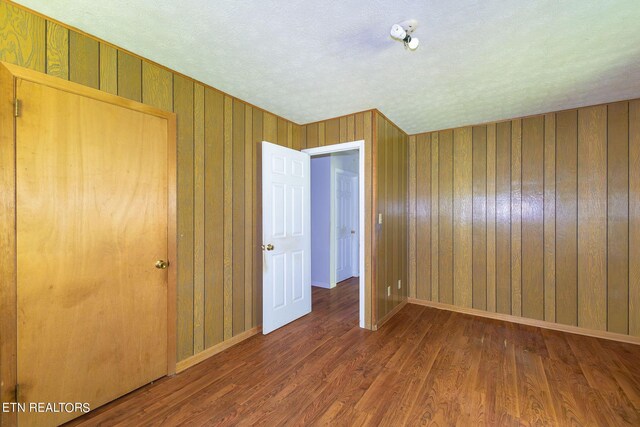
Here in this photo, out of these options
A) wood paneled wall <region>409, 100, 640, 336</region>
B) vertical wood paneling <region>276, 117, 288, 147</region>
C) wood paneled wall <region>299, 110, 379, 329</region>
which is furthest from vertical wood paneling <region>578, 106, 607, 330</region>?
vertical wood paneling <region>276, 117, 288, 147</region>

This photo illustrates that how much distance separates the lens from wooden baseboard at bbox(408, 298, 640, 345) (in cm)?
277

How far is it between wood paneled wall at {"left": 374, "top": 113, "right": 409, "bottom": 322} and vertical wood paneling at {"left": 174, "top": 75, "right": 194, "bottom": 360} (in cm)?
187

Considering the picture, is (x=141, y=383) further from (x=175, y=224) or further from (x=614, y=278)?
(x=614, y=278)

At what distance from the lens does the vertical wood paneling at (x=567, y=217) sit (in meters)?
2.97

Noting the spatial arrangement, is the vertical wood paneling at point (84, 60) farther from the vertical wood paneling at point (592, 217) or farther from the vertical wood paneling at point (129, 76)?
the vertical wood paneling at point (592, 217)

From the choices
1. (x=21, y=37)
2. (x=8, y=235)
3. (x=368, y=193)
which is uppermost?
(x=21, y=37)

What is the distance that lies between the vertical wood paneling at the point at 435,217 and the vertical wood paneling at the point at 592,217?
146 centimetres

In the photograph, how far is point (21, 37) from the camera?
149cm

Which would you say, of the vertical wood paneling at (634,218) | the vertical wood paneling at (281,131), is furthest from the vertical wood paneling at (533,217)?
the vertical wood paneling at (281,131)

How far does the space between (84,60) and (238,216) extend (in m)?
1.59

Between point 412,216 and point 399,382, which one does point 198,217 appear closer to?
point 399,382

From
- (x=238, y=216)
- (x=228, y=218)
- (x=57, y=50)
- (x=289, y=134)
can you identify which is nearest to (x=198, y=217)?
(x=228, y=218)

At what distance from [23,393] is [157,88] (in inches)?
82.5

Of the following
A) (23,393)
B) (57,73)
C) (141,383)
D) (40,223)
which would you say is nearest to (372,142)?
(57,73)
